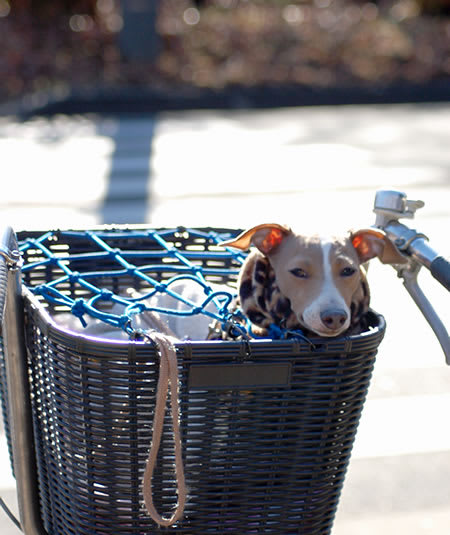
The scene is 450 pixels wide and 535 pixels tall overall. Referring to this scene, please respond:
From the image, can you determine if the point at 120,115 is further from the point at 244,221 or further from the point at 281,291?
the point at 281,291

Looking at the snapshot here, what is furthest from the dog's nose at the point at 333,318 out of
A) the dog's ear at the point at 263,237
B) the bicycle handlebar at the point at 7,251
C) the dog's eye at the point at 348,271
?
the bicycle handlebar at the point at 7,251

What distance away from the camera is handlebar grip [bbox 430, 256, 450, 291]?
1706mm

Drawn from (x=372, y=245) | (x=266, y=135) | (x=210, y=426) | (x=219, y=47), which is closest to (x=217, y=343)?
(x=210, y=426)

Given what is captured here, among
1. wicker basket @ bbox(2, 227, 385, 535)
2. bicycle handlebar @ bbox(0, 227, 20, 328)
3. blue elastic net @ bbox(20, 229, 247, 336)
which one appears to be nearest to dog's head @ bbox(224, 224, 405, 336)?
wicker basket @ bbox(2, 227, 385, 535)

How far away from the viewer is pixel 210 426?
1632 mm

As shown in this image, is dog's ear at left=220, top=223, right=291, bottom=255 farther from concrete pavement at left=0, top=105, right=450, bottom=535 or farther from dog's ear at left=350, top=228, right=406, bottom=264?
dog's ear at left=350, top=228, right=406, bottom=264

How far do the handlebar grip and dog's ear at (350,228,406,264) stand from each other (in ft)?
0.38

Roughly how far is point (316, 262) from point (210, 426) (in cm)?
39

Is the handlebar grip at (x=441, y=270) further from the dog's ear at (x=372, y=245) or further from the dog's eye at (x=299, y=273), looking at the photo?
the dog's eye at (x=299, y=273)

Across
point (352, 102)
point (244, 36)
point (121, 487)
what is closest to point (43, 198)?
point (121, 487)

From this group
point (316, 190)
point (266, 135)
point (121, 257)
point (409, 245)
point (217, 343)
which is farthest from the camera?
point (266, 135)

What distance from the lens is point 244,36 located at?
1470 centimetres

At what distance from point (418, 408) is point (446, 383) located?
0.32 m

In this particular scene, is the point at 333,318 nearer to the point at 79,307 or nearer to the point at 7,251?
the point at 79,307
